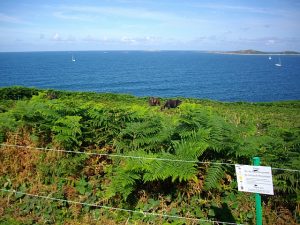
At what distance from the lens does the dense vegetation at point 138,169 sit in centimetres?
539

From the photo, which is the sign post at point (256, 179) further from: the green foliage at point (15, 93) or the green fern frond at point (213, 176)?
the green foliage at point (15, 93)

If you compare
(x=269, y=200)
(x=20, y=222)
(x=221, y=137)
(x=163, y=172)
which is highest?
(x=221, y=137)

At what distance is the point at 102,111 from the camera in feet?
24.6

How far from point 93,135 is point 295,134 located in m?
4.37

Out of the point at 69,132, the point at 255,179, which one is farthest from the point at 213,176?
the point at 69,132

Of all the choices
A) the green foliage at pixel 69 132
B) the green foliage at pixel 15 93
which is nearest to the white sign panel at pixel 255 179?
the green foliage at pixel 69 132

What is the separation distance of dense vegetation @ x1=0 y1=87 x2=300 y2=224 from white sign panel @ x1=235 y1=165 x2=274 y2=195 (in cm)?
135

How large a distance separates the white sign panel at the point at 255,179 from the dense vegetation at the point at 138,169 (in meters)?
1.35

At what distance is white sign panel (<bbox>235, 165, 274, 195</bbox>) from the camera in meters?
3.87

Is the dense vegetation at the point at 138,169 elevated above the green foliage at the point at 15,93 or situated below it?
above

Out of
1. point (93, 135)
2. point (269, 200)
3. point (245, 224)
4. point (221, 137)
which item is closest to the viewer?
point (245, 224)


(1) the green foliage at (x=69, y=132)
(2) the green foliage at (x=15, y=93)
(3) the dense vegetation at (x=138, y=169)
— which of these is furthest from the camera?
(2) the green foliage at (x=15, y=93)

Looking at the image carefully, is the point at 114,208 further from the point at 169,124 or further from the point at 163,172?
the point at 169,124

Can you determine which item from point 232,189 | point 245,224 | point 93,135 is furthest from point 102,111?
point 245,224
